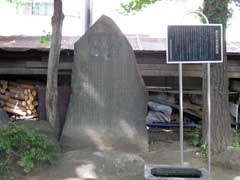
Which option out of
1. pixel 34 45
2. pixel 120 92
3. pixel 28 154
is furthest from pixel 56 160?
pixel 34 45

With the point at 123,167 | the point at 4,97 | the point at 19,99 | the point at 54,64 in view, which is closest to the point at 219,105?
the point at 123,167

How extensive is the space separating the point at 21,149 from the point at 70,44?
449 centimetres

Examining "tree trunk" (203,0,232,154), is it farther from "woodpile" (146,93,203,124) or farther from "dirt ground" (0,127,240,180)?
"woodpile" (146,93,203,124)

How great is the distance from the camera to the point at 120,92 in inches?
316

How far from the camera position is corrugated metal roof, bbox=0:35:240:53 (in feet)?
30.9

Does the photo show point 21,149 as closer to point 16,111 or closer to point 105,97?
point 105,97

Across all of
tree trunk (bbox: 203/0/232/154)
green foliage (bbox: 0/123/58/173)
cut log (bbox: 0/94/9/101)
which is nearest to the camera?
green foliage (bbox: 0/123/58/173)

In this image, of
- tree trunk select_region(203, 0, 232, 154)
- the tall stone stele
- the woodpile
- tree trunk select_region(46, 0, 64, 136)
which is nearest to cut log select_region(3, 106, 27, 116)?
tree trunk select_region(46, 0, 64, 136)

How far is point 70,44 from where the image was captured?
34.1 feet

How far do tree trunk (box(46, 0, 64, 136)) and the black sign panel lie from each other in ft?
9.44

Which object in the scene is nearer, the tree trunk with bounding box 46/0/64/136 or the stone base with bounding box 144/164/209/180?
the stone base with bounding box 144/164/209/180

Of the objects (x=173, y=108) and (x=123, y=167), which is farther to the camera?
(x=173, y=108)

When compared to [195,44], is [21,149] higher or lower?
lower

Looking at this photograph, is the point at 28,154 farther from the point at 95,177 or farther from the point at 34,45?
the point at 34,45
